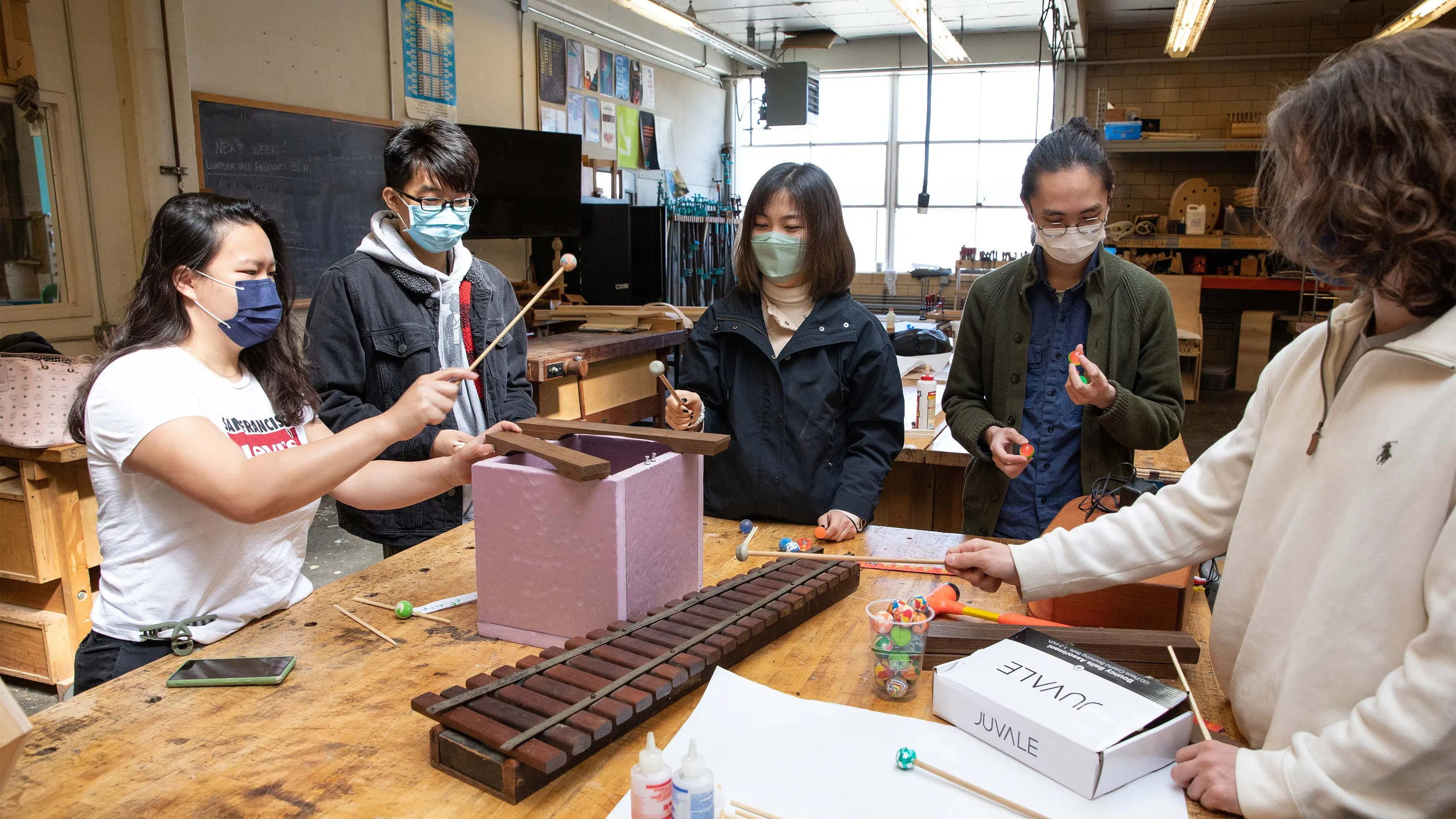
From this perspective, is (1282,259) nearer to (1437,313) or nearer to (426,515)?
(1437,313)

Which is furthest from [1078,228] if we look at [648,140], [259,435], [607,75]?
[648,140]

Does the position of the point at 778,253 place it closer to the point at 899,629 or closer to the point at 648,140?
the point at 899,629

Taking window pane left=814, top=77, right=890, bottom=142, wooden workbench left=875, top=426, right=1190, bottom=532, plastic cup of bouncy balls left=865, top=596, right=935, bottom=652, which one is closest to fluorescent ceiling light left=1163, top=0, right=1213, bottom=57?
window pane left=814, top=77, right=890, bottom=142

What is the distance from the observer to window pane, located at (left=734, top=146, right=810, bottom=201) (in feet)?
36.5

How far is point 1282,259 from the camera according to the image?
3.96ft

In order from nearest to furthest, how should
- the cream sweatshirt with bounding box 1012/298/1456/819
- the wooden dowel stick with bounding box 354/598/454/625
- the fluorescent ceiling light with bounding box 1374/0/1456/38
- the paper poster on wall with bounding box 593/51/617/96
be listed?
1. the cream sweatshirt with bounding box 1012/298/1456/819
2. the wooden dowel stick with bounding box 354/598/454/625
3. the fluorescent ceiling light with bounding box 1374/0/1456/38
4. the paper poster on wall with bounding box 593/51/617/96

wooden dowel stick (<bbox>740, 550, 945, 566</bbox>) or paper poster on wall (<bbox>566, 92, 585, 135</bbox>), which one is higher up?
paper poster on wall (<bbox>566, 92, 585, 135</bbox>)

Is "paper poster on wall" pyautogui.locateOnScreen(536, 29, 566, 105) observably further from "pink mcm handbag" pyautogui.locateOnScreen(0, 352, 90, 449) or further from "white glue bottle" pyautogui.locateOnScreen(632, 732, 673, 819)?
"white glue bottle" pyautogui.locateOnScreen(632, 732, 673, 819)

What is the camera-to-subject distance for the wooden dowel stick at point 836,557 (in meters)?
1.60

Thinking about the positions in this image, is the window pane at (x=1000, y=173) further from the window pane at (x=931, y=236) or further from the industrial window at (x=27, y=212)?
the industrial window at (x=27, y=212)

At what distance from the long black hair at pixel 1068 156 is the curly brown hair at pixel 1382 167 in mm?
1107

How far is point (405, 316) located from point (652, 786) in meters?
1.66

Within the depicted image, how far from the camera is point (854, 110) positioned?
35.9ft

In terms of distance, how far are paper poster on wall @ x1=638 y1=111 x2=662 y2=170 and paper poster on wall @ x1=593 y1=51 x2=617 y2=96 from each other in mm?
507
